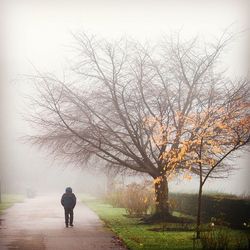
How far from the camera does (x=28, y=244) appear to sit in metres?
9.26

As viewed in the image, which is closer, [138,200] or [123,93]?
[123,93]

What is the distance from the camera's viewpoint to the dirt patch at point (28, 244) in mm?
8877

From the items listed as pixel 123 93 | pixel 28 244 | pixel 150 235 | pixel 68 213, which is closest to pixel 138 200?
pixel 68 213

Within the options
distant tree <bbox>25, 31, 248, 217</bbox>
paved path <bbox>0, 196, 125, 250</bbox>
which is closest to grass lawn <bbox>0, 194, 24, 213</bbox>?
paved path <bbox>0, 196, 125, 250</bbox>

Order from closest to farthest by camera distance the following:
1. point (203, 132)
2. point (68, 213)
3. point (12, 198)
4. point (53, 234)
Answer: point (203, 132)
point (53, 234)
point (68, 213)
point (12, 198)

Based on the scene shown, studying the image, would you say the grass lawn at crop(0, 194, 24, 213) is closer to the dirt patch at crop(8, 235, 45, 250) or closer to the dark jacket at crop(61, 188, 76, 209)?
the dark jacket at crop(61, 188, 76, 209)

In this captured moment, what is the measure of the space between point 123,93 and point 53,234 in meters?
4.96

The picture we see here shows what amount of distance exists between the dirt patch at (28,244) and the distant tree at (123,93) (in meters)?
3.67

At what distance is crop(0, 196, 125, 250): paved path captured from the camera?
9.02 metres

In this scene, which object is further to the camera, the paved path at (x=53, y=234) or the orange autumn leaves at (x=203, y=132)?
the orange autumn leaves at (x=203, y=132)

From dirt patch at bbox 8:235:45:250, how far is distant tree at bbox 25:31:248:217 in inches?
145

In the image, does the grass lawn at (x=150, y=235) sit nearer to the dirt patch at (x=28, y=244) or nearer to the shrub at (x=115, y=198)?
the dirt patch at (x=28, y=244)

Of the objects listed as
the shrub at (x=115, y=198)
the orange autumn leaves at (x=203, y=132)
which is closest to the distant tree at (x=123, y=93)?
the orange autumn leaves at (x=203, y=132)

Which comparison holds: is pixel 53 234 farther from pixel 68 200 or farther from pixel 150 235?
pixel 150 235
